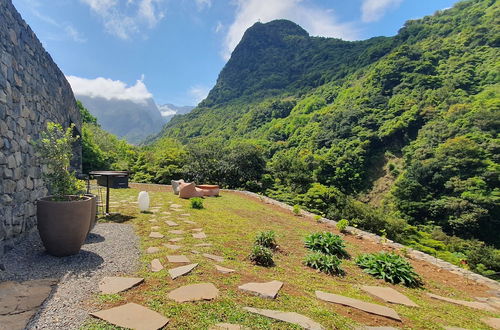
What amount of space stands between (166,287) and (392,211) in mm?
28472

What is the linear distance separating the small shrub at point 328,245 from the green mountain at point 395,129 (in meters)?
6.43

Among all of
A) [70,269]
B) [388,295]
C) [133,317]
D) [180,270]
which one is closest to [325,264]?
[388,295]

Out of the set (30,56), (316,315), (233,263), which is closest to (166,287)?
(233,263)

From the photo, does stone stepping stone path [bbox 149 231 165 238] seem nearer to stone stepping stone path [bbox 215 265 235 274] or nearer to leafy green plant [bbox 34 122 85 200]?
leafy green plant [bbox 34 122 85 200]

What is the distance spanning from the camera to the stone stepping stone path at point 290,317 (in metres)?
2.01

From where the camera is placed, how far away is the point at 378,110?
39719 millimetres

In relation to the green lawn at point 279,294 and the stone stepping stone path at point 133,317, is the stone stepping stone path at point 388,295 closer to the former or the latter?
the green lawn at point 279,294

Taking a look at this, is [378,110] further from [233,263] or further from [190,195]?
[233,263]

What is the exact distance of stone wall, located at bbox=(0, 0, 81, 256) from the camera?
3.19 metres

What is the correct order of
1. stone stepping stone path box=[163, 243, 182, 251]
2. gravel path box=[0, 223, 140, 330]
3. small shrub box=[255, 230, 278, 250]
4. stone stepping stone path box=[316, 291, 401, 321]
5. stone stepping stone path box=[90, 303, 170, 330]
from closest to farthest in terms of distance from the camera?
stone stepping stone path box=[90, 303, 170, 330] < gravel path box=[0, 223, 140, 330] < stone stepping stone path box=[316, 291, 401, 321] < stone stepping stone path box=[163, 243, 182, 251] < small shrub box=[255, 230, 278, 250]

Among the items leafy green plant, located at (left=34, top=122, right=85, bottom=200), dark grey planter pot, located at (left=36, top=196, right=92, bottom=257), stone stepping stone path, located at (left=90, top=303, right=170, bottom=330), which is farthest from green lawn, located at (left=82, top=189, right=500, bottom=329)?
leafy green plant, located at (left=34, top=122, right=85, bottom=200)

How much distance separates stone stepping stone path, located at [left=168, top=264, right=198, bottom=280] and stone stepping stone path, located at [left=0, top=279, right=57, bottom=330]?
1073 mm

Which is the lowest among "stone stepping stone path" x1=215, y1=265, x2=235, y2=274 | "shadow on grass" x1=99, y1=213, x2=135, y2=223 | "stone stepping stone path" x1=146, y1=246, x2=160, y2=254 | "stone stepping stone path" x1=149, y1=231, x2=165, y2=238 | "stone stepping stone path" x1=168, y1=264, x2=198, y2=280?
"shadow on grass" x1=99, y1=213, x2=135, y2=223

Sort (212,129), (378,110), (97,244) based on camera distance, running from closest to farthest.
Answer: (97,244) < (378,110) < (212,129)
